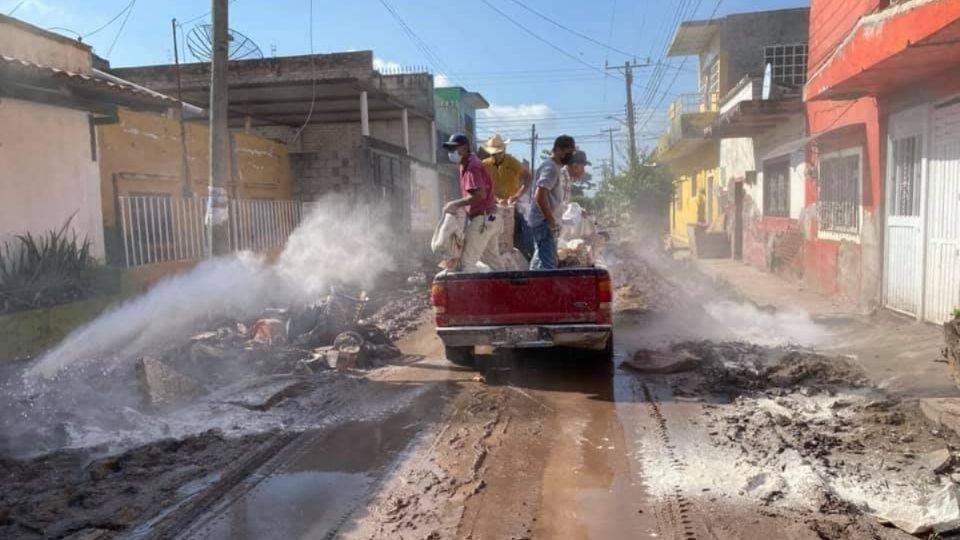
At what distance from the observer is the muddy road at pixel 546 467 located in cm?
371

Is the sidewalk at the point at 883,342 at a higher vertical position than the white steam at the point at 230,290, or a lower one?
lower

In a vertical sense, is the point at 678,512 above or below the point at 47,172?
below

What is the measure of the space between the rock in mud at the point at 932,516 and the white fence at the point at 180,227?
9.99 metres

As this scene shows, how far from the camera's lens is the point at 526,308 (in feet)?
22.0

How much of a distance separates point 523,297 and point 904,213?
592 cm

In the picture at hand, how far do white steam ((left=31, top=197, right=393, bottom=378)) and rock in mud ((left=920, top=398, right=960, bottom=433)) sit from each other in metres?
7.56

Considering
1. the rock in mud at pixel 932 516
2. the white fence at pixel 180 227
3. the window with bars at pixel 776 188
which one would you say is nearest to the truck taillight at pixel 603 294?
the rock in mud at pixel 932 516

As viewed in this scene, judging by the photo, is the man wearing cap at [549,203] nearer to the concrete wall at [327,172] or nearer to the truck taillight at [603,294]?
the truck taillight at [603,294]

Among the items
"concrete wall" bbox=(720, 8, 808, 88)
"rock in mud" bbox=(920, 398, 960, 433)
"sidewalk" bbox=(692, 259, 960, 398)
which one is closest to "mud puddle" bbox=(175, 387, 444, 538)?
"rock in mud" bbox=(920, 398, 960, 433)

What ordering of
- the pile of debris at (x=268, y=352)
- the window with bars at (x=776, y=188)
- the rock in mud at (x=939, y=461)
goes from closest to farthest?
1. the rock in mud at (x=939, y=461)
2. the pile of debris at (x=268, y=352)
3. the window with bars at (x=776, y=188)

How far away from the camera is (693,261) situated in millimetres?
20484

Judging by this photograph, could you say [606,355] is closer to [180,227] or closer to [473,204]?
[473,204]

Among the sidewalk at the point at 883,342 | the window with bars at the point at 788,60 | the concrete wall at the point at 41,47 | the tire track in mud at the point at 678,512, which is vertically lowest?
the tire track in mud at the point at 678,512

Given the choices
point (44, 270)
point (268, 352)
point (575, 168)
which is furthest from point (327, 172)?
point (575, 168)
